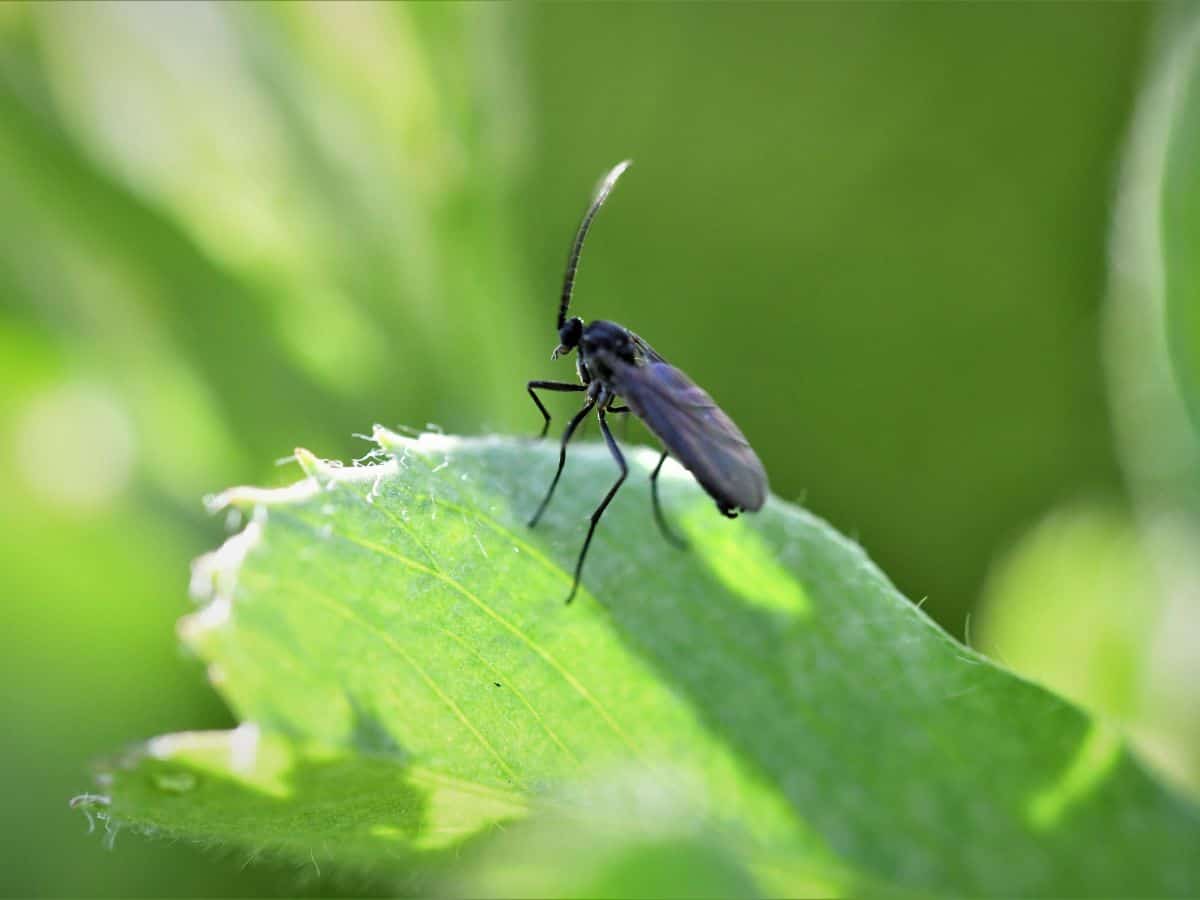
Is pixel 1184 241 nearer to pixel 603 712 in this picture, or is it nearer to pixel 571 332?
pixel 603 712

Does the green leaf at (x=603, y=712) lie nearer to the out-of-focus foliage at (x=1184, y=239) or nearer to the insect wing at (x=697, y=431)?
the insect wing at (x=697, y=431)

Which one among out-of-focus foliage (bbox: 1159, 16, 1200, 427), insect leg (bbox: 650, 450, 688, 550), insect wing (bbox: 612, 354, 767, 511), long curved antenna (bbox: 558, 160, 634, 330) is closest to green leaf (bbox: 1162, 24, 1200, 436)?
out-of-focus foliage (bbox: 1159, 16, 1200, 427)

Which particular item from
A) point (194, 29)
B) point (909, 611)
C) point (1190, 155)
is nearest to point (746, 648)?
point (909, 611)

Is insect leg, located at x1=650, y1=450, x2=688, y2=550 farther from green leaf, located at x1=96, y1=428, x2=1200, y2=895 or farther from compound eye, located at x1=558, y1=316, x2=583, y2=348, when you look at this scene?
compound eye, located at x1=558, y1=316, x2=583, y2=348

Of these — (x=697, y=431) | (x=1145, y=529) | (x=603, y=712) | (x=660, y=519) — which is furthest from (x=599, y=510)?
(x=1145, y=529)

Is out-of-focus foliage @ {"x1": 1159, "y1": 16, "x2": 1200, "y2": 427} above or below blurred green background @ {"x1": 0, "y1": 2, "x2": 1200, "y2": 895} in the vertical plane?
A: below

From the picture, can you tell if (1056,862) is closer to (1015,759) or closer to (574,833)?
(1015,759)
